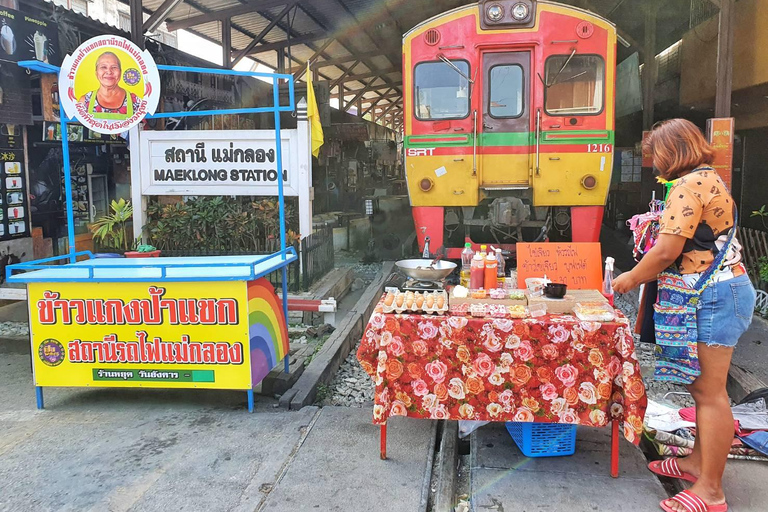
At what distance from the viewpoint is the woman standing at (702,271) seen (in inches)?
107

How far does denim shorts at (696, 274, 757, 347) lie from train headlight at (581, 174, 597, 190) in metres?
4.20

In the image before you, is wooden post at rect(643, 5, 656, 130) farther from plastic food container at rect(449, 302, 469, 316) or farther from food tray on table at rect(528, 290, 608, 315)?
plastic food container at rect(449, 302, 469, 316)

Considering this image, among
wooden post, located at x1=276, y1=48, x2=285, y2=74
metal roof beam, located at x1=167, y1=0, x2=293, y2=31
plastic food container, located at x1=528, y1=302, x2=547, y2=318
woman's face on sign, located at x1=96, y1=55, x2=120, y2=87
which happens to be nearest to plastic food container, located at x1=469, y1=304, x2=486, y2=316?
plastic food container, located at x1=528, y1=302, x2=547, y2=318

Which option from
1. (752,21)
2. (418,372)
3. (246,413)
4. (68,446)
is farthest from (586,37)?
(68,446)

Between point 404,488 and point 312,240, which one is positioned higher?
point 312,240

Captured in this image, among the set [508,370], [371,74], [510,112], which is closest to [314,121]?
[510,112]

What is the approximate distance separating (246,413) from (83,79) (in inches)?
110

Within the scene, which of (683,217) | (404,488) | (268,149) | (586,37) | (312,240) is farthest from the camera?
(312,240)

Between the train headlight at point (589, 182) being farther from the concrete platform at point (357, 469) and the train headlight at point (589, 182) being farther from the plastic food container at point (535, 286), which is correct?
the concrete platform at point (357, 469)

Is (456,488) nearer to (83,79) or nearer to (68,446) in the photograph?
(68,446)

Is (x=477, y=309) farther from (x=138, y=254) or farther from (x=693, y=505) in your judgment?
(x=138, y=254)

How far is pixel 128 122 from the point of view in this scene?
14.5 feet

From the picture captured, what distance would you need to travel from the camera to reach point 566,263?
369 centimetres

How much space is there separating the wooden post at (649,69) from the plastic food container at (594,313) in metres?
9.20
